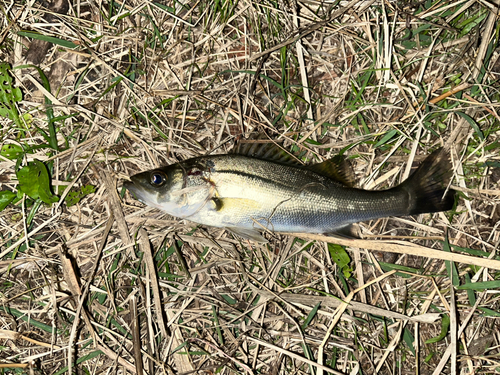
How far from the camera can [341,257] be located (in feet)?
11.2

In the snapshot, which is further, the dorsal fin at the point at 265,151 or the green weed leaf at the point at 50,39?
the green weed leaf at the point at 50,39

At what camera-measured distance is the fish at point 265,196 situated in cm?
311

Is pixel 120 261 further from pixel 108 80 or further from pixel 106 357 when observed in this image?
pixel 108 80

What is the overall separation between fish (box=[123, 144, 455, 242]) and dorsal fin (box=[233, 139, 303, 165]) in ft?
0.34

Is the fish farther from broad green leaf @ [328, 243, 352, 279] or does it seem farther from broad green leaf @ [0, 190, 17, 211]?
broad green leaf @ [0, 190, 17, 211]

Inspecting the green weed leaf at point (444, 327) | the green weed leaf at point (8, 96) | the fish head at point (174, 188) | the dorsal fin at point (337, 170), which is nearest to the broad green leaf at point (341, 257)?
the dorsal fin at point (337, 170)

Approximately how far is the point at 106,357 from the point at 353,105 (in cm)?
348

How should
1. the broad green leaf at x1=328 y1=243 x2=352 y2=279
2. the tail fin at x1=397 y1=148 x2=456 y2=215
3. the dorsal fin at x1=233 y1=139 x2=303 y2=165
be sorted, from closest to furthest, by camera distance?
1. the tail fin at x1=397 y1=148 x2=456 y2=215
2. the dorsal fin at x1=233 y1=139 x2=303 y2=165
3. the broad green leaf at x1=328 y1=243 x2=352 y2=279

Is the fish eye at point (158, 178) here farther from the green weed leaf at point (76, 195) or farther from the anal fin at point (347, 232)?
the anal fin at point (347, 232)

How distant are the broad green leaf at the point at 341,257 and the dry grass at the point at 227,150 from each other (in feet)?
0.09

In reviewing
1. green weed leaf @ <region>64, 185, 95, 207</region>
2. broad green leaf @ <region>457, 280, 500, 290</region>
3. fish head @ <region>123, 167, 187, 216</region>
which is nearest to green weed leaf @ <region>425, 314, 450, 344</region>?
broad green leaf @ <region>457, 280, 500, 290</region>

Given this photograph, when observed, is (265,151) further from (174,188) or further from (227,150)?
(174,188)

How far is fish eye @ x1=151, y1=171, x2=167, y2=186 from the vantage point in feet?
10.1

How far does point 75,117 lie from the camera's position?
3.59 metres
